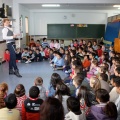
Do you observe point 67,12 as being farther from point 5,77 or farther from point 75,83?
point 75,83

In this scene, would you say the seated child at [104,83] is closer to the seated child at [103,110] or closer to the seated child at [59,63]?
the seated child at [103,110]

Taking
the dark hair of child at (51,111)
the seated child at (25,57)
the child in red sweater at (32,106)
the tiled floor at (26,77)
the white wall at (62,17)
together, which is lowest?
the tiled floor at (26,77)

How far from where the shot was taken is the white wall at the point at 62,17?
12.4m

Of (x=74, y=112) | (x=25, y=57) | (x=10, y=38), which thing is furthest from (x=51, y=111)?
(x=25, y=57)

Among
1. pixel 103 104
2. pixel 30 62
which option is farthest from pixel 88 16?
pixel 103 104

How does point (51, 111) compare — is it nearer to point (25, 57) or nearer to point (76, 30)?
point (25, 57)

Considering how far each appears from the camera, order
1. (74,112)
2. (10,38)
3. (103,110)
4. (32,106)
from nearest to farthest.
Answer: (74,112), (103,110), (32,106), (10,38)

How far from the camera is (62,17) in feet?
41.0

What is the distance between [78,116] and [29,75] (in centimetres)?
391

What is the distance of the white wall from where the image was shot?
40.6 feet

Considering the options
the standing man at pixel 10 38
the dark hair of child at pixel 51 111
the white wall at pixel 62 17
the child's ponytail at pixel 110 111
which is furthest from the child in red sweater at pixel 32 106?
the white wall at pixel 62 17

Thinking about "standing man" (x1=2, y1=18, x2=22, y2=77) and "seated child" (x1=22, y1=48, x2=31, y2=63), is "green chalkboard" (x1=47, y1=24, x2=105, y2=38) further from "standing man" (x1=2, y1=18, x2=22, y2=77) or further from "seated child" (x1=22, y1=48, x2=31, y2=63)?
"standing man" (x1=2, y1=18, x2=22, y2=77)

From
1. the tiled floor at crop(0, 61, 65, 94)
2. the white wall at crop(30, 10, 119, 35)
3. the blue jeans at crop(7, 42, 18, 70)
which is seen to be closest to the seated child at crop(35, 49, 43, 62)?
the tiled floor at crop(0, 61, 65, 94)

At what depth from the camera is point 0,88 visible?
108 inches
